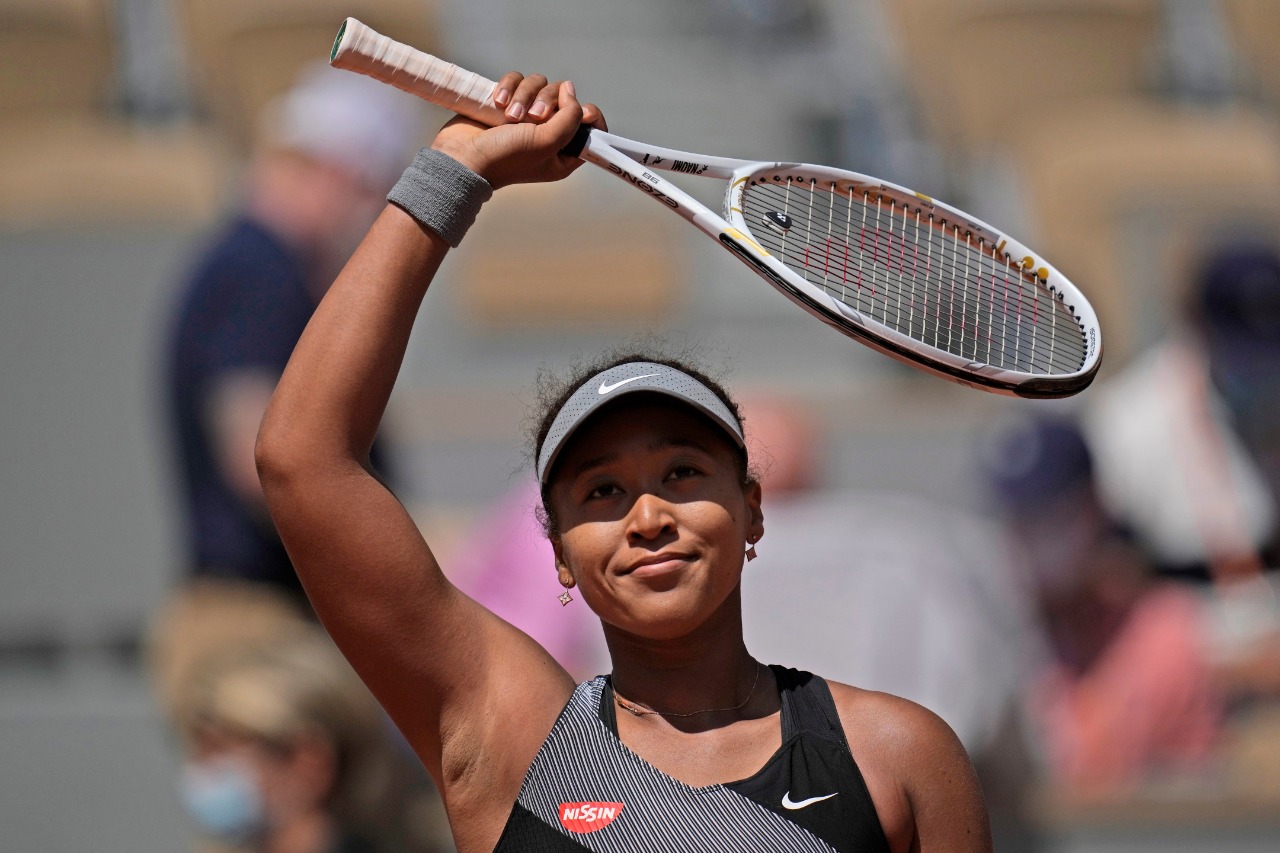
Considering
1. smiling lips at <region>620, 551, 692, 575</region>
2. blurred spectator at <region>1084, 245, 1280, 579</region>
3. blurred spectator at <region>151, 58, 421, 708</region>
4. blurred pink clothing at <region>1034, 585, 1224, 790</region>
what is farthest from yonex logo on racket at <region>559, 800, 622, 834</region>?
blurred spectator at <region>1084, 245, 1280, 579</region>

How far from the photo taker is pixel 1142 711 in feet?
A: 15.6

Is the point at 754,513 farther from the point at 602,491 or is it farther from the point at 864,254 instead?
the point at 864,254

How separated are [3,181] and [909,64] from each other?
4488 millimetres

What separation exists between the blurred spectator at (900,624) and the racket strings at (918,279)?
5.13ft

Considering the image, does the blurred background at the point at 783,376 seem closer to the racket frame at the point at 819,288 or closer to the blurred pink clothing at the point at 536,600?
the blurred pink clothing at the point at 536,600

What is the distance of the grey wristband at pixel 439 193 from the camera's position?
191cm

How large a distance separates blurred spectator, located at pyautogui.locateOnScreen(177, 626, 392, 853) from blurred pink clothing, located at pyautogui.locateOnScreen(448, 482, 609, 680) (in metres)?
0.41

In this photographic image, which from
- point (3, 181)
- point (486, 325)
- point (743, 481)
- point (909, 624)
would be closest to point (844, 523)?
point (909, 624)

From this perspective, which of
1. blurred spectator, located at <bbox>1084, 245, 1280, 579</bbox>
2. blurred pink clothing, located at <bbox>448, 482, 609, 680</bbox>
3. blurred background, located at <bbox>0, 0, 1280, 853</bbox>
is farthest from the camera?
blurred spectator, located at <bbox>1084, 245, 1280, 579</bbox>

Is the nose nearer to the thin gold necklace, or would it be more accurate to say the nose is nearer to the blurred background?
the thin gold necklace

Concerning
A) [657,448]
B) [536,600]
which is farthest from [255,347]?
[657,448]

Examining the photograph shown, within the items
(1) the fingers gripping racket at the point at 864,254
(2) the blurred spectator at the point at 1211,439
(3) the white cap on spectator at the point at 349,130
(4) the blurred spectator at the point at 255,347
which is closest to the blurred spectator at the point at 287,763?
(4) the blurred spectator at the point at 255,347

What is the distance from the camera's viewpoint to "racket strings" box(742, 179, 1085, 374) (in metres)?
2.27

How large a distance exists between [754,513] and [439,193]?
1.61 ft
